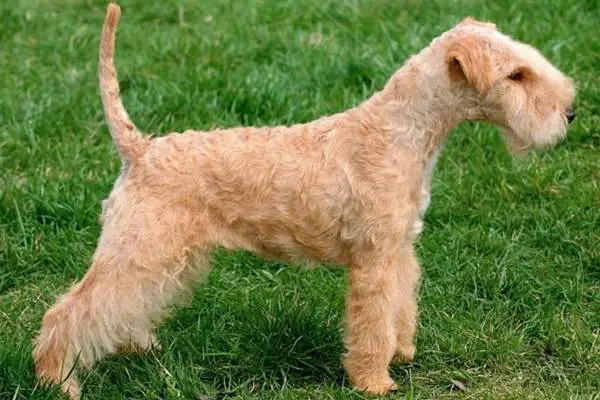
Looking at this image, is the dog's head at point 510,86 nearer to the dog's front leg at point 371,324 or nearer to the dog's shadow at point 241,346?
the dog's front leg at point 371,324

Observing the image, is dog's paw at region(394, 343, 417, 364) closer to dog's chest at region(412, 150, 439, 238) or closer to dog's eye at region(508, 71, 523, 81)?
dog's chest at region(412, 150, 439, 238)

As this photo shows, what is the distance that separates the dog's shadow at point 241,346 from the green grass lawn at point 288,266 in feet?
0.03

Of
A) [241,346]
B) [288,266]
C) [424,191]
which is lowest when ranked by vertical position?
[288,266]

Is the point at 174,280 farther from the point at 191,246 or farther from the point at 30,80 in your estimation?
the point at 30,80

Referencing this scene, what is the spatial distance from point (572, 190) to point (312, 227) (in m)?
2.19

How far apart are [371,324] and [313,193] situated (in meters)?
0.62

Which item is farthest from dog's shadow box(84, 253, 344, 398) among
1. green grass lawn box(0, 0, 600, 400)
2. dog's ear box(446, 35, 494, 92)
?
dog's ear box(446, 35, 494, 92)

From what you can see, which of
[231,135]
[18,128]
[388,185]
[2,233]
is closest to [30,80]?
[18,128]

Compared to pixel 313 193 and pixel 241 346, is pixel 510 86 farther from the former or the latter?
pixel 241 346

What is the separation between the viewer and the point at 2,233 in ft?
19.6

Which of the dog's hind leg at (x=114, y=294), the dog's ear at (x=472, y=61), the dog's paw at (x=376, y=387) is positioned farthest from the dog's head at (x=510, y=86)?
the dog's hind leg at (x=114, y=294)

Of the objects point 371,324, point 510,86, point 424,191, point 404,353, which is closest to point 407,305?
point 404,353

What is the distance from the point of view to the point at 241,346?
16.4 ft

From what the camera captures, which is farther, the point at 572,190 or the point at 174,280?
the point at 572,190
